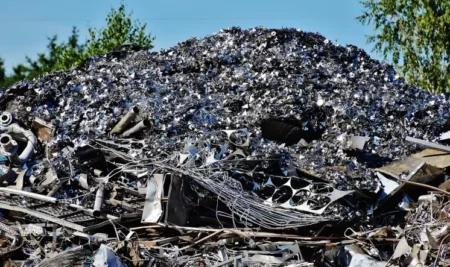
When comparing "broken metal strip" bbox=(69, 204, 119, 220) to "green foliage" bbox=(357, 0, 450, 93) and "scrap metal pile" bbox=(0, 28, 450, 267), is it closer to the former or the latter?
"scrap metal pile" bbox=(0, 28, 450, 267)

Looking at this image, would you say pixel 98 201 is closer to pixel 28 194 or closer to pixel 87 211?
pixel 87 211

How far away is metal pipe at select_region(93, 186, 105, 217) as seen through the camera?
24.6ft

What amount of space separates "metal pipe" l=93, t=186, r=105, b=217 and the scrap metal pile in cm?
2

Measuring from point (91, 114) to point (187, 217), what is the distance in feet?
7.95

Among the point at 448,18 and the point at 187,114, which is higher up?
the point at 448,18

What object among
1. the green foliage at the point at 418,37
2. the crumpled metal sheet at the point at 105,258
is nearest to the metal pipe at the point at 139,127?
the crumpled metal sheet at the point at 105,258

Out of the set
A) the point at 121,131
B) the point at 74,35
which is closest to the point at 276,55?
the point at 121,131

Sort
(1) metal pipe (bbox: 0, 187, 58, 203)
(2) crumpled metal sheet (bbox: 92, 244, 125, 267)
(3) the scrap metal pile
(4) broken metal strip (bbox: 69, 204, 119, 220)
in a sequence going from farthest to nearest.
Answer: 1. (1) metal pipe (bbox: 0, 187, 58, 203)
2. (4) broken metal strip (bbox: 69, 204, 119, 220)
3. (3) the scrap metal pile
4. (2) crumpled metal sheet (bbox: 92, 244, 125, 267)

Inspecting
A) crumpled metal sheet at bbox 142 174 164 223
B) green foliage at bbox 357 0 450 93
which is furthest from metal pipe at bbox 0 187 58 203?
green foliage at bbox 357 0 450 93

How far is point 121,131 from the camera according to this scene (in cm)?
886

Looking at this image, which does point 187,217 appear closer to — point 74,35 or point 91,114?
point 91,114

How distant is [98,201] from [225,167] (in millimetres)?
1370

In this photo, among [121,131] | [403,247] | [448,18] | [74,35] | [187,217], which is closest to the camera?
[403,247]

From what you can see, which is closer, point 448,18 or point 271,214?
point 271,214
